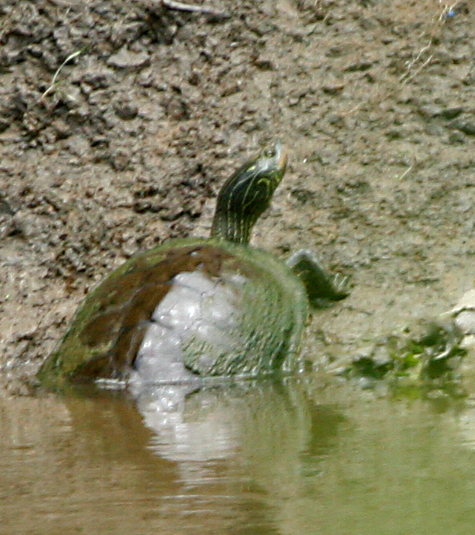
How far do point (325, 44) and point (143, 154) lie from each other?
1.54 m

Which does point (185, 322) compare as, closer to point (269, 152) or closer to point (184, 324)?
point (184, 324)

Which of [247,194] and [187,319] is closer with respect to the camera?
[187,319]

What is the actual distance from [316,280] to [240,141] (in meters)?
1.38

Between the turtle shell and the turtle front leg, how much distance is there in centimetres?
28

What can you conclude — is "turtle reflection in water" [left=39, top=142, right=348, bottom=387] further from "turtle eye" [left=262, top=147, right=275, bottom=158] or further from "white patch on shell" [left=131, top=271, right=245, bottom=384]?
"turtle eye" [left=262, top=147, right=275, bottom=158]

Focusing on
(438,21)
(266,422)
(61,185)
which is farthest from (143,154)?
(266,422)

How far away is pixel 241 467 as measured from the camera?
8.27ft

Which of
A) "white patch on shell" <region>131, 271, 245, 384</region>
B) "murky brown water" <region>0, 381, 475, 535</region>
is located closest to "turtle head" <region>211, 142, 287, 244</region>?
"white patch on shell" <region>131, 271, 245, 384</region>

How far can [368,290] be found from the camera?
5.07 m

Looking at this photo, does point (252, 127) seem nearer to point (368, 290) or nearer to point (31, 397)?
point (368, 290)

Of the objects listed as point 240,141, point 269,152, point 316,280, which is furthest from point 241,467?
point 240,141

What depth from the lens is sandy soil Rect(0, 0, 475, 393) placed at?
5.14 meters

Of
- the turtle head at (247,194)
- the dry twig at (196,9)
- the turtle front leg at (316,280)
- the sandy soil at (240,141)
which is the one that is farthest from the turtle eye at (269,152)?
the dry twig at (196,9)

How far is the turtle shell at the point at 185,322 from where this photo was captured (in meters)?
4.14
